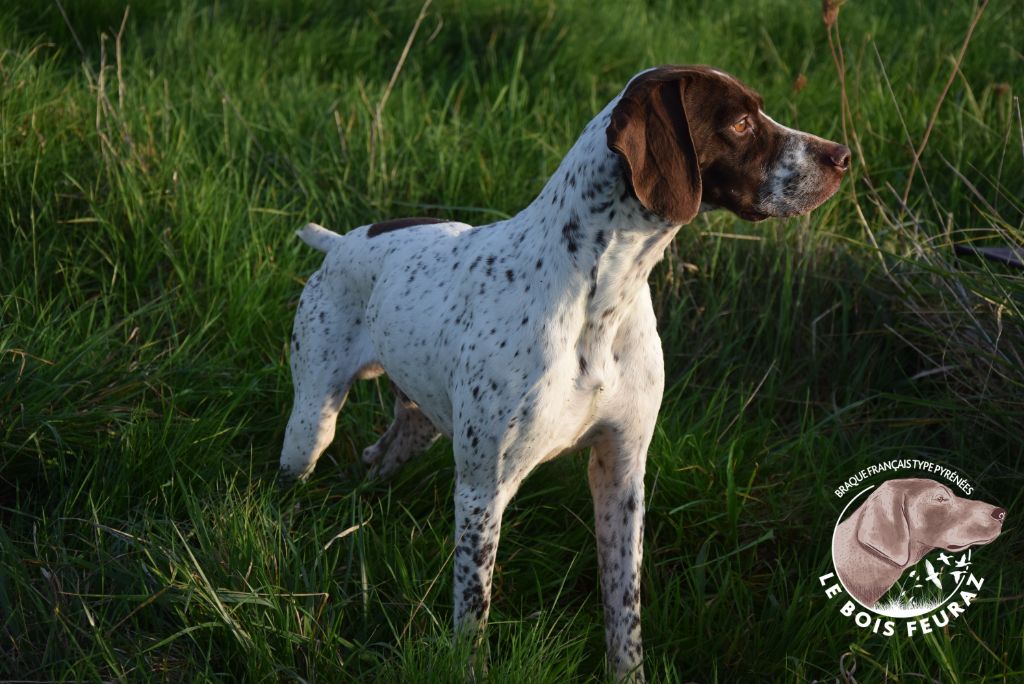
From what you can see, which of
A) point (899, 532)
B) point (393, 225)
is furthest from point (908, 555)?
point (393, 225)

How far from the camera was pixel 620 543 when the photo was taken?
3174 mm

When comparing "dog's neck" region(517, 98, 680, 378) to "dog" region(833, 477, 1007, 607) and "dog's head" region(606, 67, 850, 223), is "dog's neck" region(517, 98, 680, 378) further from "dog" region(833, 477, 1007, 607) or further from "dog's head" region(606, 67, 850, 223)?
"dog" region(833, 477, 1007, 607)

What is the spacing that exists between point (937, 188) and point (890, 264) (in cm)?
106

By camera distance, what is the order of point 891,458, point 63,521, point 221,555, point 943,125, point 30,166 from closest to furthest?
point 221,555
point 63,521
point 891,458
point 30,166
point 943,125

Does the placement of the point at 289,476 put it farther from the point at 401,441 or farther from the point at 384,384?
A: the point at 384,384

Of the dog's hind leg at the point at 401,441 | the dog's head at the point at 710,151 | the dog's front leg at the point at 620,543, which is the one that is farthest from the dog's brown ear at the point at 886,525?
the dog's hind leg at the point at 401,441

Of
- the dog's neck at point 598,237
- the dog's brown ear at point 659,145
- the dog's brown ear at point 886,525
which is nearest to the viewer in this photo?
the dog's brown ear at point 659,145

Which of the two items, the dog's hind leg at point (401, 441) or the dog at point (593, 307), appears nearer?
the dog at point (593, 307)

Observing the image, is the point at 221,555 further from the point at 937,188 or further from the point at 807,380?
the point at 937,188

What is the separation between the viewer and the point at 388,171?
509 centimetres

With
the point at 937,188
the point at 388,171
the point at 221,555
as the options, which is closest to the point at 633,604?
the point at 221,555

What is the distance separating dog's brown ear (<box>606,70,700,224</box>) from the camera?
8.56ft

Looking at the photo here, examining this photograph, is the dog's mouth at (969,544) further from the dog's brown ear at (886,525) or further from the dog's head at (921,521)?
the dog's brown ear at (886,525)

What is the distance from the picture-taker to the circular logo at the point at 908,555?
3102 millimetres
